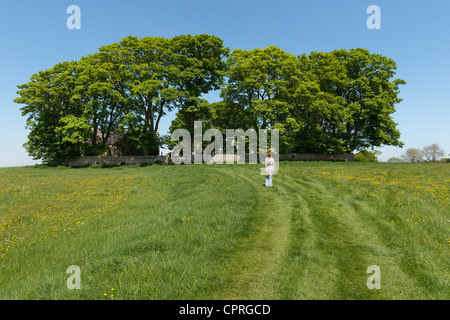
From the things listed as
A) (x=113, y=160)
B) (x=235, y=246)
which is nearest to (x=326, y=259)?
(x=235, y=246)

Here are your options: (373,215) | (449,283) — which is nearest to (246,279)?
(449,283)

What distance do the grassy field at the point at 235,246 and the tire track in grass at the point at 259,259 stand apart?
28 millimetres

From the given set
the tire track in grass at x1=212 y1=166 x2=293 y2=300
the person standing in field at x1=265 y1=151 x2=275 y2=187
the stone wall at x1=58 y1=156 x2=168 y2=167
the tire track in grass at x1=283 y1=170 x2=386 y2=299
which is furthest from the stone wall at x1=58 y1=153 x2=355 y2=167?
the tire track in grass at x1=212 y1=166 x2=293 y2=300

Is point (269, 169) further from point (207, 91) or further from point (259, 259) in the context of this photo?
point (207, 91)

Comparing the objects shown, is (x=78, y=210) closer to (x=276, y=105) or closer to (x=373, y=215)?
(x=373, y=215)

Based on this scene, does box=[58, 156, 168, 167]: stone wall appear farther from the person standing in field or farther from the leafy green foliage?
the person standing in field

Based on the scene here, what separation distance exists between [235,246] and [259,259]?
39.6 inches

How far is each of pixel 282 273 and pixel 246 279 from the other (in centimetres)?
93

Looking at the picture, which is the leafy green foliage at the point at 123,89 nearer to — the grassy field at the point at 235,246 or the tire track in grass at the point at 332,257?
the grassy field at the point at 235,246

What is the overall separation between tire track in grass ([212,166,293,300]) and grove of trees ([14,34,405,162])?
96.0 feet

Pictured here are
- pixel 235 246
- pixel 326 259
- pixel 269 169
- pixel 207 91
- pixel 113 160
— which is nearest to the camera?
pixel 326 259

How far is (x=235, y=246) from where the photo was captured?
7.23m

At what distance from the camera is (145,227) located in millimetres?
8836
